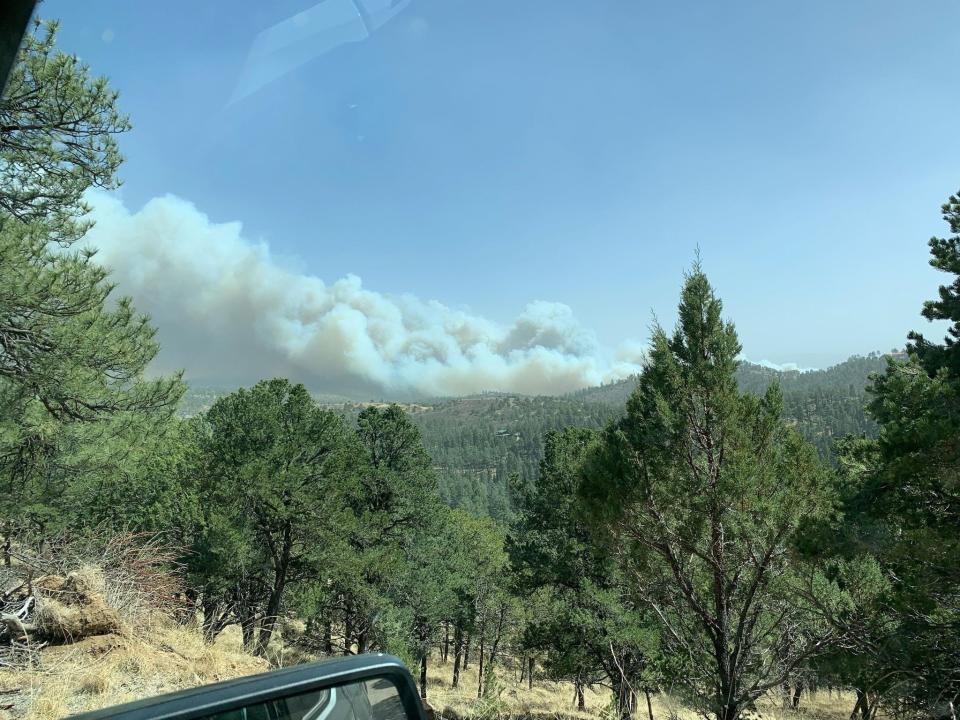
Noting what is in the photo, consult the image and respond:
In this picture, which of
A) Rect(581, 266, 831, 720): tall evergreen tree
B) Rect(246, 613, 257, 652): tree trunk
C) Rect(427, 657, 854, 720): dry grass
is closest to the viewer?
Rect(581, 266, 831, 720): tall evergreen tree

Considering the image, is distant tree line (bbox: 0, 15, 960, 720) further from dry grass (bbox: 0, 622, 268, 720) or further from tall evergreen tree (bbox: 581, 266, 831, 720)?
dry grass (bbox: 0, 622, 268, 720)

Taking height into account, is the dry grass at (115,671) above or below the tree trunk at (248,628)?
above

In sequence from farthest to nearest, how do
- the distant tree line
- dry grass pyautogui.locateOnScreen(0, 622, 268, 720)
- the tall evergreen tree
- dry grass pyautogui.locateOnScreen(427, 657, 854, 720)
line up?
1. dry grass pyautogui.locateOnScreen(427, 657, 854, 720)
2. the tall evergreen tree
3. the distant tree line
4. dry grass pyautogui.locateOnScreen(0, 622, 268, 720)

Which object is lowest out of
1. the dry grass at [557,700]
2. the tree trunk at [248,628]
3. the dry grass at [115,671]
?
the dry grass at [557,700]

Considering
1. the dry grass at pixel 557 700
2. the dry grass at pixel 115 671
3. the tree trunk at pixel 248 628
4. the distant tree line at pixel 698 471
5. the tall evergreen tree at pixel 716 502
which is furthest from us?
the dry grass at pixel 557 700

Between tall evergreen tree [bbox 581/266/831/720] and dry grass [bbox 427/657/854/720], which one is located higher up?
tall evergreen tree [bbox 581/266/831/720]

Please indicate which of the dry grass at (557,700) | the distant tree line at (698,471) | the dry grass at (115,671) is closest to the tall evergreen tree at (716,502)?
the distant tree line at (698,471)

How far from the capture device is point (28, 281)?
784 centimetres

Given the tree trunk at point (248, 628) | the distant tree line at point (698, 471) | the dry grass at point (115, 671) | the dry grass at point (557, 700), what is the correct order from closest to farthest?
the dry grass at point (115, 671) → the distant tree line at point (698, 471) → the tree trunk at point (248, 628) → the dry grass at point (557, 700)

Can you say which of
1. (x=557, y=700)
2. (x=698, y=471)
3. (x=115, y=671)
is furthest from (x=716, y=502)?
(x=557, y=700)

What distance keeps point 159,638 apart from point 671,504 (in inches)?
292

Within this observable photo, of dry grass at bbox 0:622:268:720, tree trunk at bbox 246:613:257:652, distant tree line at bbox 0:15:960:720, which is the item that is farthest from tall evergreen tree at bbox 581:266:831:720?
tree trunk at bbox 246:613:257:652

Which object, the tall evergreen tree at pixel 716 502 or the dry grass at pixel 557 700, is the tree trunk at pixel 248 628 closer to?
the dry grass at pixel 557 700

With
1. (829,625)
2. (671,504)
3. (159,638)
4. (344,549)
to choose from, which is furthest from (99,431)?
(829,625)
